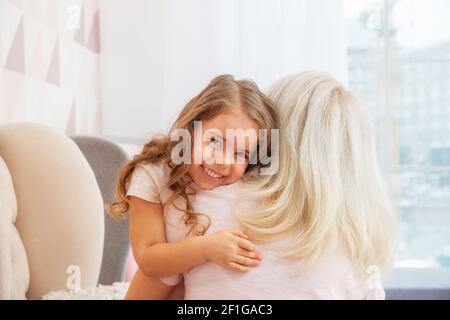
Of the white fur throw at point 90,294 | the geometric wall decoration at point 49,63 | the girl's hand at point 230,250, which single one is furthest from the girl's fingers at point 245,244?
the geometric wall decoration at point 49,63

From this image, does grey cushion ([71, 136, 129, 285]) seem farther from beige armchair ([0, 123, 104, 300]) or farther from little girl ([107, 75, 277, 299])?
little girl ([107, 75, 277, 299])

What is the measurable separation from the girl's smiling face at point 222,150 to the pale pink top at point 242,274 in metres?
0.01

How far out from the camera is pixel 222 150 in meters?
0.61

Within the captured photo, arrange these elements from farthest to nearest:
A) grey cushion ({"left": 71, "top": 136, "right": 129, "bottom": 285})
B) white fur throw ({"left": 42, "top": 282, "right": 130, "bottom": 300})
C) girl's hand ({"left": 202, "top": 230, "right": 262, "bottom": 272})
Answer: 1. grey cushion ({"left": 71, "top": 136, "right": 129, "bottom": 285})
2. white fur throw ({"left": 42, "top": 282, "right": 130, "bottom": 300})
3. girl's hand ({"left": 202, "top": 230, "right": 262, "bottom": 272})

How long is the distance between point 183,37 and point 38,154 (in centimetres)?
23

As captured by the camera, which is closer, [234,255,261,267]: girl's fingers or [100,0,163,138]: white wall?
[234,255,261,267]: girl's fingers

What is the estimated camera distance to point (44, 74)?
78cm

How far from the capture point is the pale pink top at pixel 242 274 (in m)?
0.60

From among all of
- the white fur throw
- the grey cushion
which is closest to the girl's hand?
the white fur throw

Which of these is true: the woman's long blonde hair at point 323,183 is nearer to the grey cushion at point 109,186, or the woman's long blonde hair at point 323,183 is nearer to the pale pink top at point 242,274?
the pale pink top at point 242,274

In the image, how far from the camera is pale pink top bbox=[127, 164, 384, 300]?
1.96 feet

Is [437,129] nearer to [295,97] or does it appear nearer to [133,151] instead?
[295,97]

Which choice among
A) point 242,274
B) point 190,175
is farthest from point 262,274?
point 190,175

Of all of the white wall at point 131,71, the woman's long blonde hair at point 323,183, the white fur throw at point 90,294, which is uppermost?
the white wall at point 131,71
